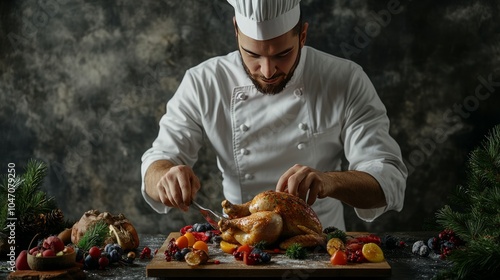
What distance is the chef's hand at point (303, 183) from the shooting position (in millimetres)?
2771

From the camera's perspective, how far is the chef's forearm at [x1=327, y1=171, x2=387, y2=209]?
297cm

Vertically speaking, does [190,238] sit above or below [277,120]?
below

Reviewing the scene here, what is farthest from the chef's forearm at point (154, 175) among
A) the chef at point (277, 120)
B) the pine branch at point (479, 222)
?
the pine branch at point (479, 222)

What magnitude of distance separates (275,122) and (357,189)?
0.61 meters

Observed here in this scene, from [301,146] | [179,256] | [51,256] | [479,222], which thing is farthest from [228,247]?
[301,146]

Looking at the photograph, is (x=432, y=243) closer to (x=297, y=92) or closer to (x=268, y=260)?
(x=268, y=260)

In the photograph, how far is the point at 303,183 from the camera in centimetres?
278

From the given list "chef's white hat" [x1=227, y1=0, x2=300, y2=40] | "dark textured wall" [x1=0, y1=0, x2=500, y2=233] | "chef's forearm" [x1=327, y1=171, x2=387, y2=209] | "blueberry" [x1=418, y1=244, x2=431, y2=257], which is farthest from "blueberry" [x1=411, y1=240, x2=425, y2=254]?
"dark textured wall" [x1=0, y1=0, x2=500, y2=233]

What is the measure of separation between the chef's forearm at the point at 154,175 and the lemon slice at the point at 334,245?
2.87ft

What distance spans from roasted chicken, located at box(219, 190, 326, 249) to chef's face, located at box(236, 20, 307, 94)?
641 millimetres

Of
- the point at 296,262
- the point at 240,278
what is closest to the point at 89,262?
the point at 240,278

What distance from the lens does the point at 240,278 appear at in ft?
7.72

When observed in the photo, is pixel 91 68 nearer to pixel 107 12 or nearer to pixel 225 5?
pixel 107 12

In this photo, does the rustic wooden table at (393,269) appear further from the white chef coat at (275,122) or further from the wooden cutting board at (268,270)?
the white chef coat at (275,122)
